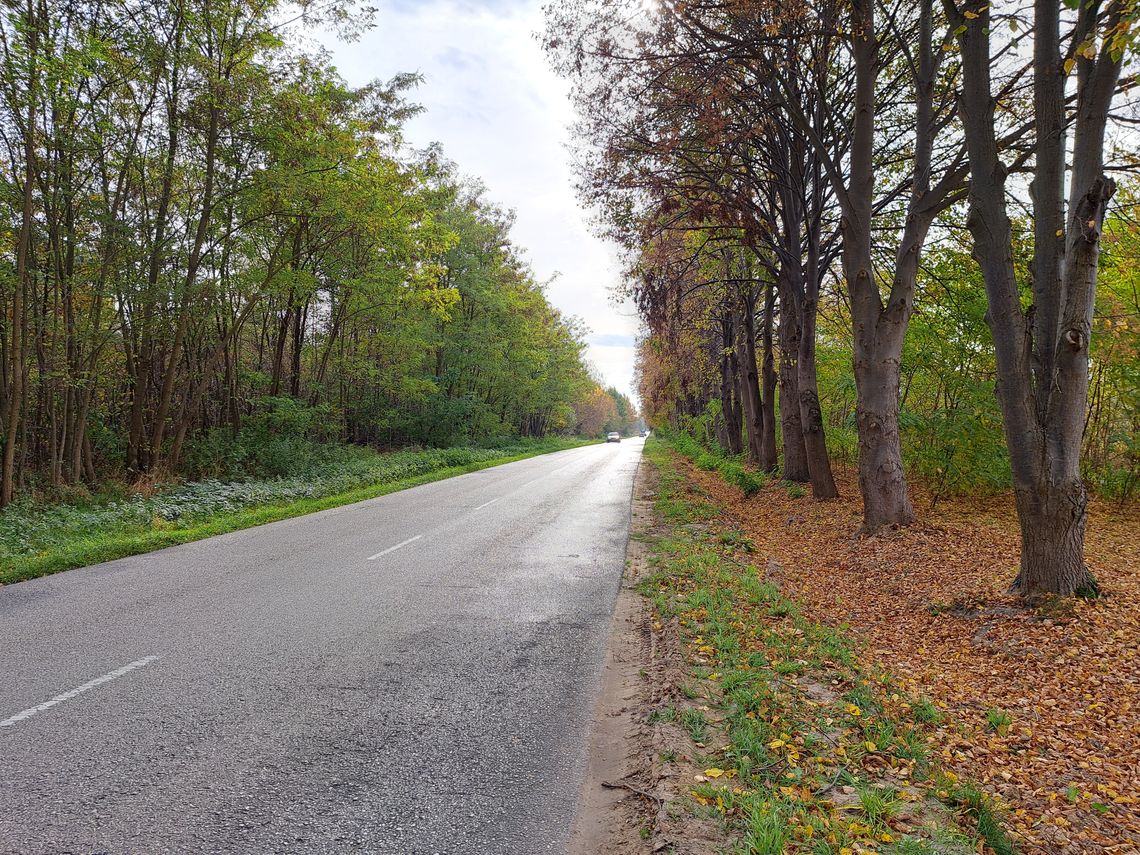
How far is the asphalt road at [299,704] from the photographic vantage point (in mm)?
2811

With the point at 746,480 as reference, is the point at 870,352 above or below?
above

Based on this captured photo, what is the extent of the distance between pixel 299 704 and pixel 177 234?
54.2 ft

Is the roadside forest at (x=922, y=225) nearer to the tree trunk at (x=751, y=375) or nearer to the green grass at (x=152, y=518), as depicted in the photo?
the tree trunk at (x=751, y=375)

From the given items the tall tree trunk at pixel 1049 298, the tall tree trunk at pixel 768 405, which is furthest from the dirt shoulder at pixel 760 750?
the tall tree trunk at pixel 768 405

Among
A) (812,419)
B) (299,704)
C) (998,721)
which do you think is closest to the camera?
(998,721)

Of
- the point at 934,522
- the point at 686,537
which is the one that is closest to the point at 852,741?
the point at 686,537

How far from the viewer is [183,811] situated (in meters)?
2.86

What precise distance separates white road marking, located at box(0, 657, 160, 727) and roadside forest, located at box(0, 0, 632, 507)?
10645 millimetres

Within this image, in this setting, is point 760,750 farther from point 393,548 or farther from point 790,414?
point 790,414

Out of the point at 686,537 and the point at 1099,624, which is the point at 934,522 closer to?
the point at 686,537

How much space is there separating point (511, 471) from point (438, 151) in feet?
53.3

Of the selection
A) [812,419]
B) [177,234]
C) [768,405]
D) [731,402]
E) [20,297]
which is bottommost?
[812,419]

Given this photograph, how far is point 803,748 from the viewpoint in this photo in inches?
134

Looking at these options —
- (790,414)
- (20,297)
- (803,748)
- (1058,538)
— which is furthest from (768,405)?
(20,297)
